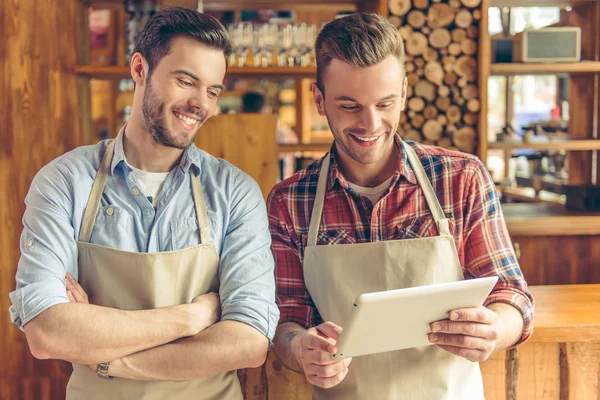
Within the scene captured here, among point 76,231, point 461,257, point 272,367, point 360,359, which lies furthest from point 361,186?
point 76,231

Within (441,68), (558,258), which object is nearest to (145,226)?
(441,68)

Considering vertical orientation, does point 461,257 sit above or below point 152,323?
above

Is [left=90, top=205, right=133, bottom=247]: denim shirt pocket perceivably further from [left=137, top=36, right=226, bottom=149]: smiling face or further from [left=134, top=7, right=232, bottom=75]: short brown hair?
[left=134, top=7, right=232, bottom=75]: short brown hair

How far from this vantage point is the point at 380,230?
1.75 m

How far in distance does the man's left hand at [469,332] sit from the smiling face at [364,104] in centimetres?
46

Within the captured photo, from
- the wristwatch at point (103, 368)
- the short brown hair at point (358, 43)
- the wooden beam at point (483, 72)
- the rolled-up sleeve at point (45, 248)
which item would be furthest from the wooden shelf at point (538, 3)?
the wristwatch at point (103, 368)

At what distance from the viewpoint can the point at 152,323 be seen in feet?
5.05

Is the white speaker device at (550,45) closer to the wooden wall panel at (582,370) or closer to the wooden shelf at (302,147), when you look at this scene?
the wooden shelf at (302,147)

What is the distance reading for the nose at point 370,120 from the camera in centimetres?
165

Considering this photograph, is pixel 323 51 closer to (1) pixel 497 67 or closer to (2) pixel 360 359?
(2) pixel 360 359

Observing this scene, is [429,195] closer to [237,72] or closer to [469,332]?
[469,332]

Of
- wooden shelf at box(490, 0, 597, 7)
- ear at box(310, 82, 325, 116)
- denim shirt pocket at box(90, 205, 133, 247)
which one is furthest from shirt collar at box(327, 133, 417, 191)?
wooden shelf at box(490, 0, 597, 7)

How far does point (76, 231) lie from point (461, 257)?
96 cm

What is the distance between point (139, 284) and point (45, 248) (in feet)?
0.75
